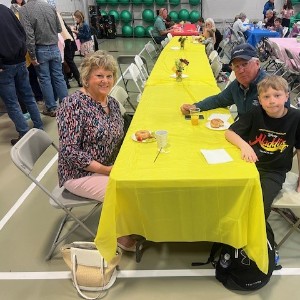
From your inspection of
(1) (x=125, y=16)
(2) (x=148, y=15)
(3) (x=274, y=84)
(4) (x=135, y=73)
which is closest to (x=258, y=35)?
(4) (x=135, y=73)

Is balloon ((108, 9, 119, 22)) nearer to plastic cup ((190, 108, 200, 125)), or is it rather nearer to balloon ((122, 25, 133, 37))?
balloon ((122, 25, 133, 37))

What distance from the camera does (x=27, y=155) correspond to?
2197mm

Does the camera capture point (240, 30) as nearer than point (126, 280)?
No

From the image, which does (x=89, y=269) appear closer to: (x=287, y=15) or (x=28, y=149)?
(x=28, y=149)

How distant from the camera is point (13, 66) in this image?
3781 mm

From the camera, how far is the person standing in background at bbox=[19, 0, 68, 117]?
14.2 feet

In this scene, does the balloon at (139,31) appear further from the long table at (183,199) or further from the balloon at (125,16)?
the long table at (183,199)

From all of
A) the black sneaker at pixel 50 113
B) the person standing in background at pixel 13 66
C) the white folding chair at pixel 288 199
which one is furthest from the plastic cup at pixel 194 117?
the black sneaker at pixel 50 113

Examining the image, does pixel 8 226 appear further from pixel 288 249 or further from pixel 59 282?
pixel 288 249

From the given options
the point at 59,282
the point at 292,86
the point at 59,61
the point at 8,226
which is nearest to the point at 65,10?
the point at 59,61

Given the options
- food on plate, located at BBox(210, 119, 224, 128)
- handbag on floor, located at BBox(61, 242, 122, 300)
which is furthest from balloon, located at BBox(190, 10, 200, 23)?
handbag on floor, located at BBox(61, 242, 122, 300)

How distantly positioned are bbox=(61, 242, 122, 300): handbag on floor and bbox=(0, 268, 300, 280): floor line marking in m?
0.15

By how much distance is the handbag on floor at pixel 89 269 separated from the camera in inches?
80.9

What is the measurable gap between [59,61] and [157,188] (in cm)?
364
